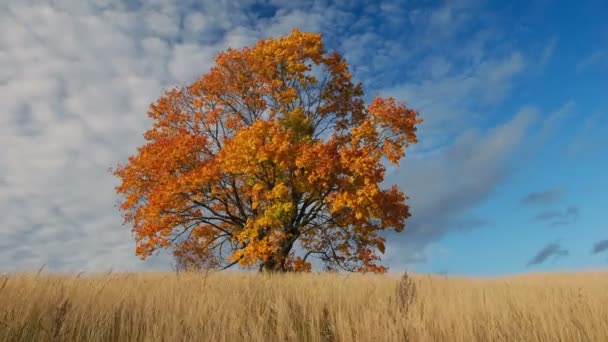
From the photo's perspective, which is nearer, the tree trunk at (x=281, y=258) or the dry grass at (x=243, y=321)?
the dry grass at (x=243, y=321)

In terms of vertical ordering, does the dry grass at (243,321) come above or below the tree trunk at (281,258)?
below

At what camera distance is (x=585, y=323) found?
5762 millimetres

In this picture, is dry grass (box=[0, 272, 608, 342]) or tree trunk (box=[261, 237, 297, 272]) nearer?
dry grass (box=[0, 272, 608, 342])

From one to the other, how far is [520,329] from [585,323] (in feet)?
2.51

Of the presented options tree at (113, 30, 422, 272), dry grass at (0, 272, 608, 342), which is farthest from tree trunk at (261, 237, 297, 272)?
dry grass at (0, 272, 608, 342)

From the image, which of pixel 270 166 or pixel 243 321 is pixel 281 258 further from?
pixel 243 321

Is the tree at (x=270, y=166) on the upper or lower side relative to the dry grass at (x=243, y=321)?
upper

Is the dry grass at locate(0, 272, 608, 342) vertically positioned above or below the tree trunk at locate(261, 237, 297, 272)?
below

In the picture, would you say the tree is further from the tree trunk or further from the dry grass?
the dry grass

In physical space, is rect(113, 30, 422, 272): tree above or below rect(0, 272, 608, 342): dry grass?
above

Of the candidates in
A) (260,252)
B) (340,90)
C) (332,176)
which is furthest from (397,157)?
(260,252)

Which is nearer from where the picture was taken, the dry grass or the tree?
the dry grass

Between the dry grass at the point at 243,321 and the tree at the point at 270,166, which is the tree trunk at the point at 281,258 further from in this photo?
the dry grass at the point at 243,321

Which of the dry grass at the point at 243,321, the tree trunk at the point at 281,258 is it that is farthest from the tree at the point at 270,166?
the dry grass at the point at 243,321
